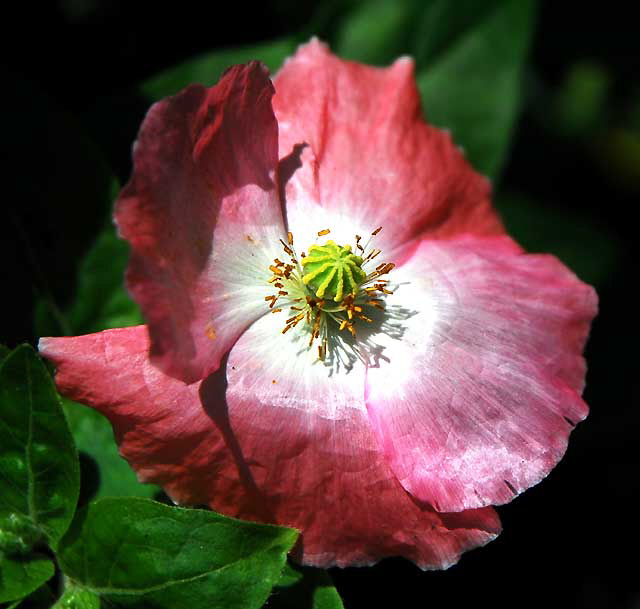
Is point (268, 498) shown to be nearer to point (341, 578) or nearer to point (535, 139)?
point (341, 578)

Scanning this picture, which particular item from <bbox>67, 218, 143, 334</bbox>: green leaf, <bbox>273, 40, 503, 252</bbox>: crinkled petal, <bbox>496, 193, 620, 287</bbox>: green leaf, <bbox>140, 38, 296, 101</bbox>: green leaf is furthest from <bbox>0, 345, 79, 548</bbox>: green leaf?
<bbox>496, 193, 620, 287</bbox>: green leaf

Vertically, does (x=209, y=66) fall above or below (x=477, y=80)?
above

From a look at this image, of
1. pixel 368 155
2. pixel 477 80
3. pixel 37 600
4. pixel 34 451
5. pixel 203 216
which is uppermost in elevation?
pixel 203 216

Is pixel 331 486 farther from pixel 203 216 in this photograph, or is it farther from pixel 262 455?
pixel 203 216

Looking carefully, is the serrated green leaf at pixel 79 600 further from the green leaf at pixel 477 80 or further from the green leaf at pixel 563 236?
the green leaf at pixel 563 236

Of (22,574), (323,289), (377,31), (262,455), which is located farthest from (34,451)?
(377,31)

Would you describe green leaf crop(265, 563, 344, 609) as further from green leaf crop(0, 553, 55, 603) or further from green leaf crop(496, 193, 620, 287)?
green leaf crop(496, 193, 620, 287)

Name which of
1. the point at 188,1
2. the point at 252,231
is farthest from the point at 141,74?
the point at 252,231
